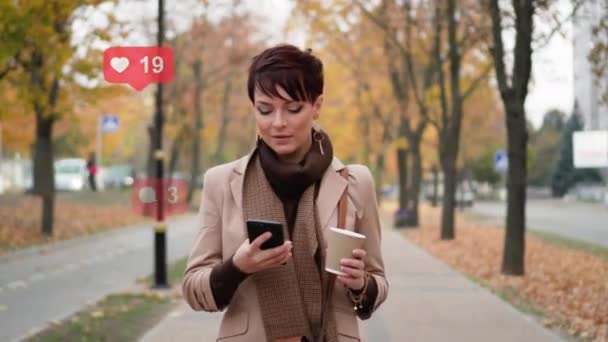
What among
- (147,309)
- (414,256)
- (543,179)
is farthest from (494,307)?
(543,179)

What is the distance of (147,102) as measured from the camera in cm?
4369

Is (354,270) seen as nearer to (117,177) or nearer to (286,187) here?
(286,187)

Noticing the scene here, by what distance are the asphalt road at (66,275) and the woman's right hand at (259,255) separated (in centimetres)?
630

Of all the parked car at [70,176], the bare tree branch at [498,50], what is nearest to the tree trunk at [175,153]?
the parked car at [70,176]

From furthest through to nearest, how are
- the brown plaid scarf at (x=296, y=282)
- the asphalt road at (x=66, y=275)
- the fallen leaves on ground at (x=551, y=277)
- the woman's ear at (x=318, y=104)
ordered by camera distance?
1. the asphalt road at (x=66, y=275)
2. the fallen leaves on ground at (x=551, y=277)
3. the woman's ear at (x=318, y=104)
4. the brown plaid scarf at (x=296, y=282)

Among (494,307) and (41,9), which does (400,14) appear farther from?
(494,307)

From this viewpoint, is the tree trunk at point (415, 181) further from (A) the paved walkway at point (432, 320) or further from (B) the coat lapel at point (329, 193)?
(B) the coat lapel at point (329, 193)

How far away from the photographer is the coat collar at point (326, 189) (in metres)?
2.83

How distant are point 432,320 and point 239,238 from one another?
7.09m

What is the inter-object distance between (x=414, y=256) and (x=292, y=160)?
15.8 meters

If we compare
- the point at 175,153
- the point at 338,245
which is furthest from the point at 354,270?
the point at 175,153

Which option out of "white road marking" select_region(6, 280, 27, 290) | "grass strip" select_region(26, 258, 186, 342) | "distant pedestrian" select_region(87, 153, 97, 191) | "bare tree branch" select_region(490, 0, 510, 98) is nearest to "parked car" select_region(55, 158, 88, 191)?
"distant pedestrian" select_region(87, 153, 97, 191)

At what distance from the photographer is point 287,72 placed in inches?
109

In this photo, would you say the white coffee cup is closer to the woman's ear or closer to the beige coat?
the beige coat
